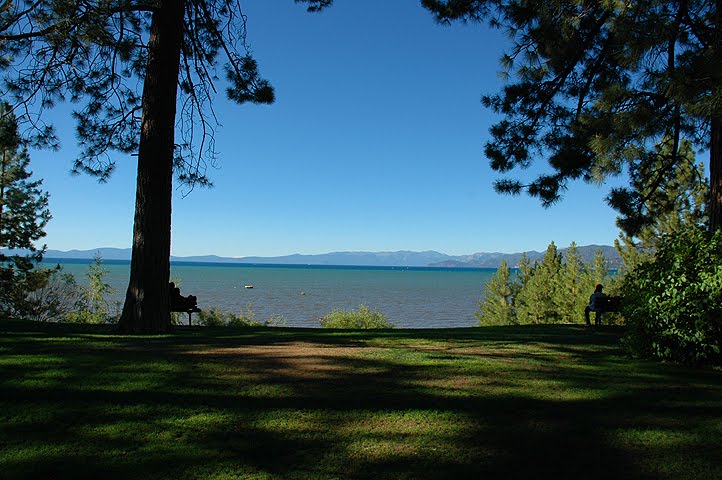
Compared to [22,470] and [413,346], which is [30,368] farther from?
[413,346]

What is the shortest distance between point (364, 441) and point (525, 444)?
1209 mm

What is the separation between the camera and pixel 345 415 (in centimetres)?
452

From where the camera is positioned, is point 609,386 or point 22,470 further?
point 609,386

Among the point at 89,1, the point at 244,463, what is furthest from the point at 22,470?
the point at 89,1

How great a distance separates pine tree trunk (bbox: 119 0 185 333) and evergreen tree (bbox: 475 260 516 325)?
115 feet

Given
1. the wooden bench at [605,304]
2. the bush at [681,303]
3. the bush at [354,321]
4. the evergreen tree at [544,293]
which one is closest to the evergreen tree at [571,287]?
the evergreen tree at [544,293]

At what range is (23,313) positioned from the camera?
81.4ft

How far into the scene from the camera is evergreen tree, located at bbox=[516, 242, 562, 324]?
39.6 metres

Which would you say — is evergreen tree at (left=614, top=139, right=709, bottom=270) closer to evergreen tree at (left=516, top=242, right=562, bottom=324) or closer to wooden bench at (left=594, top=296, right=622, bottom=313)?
evergreen tree at (left=516, top=242, right=562, bottom=324)

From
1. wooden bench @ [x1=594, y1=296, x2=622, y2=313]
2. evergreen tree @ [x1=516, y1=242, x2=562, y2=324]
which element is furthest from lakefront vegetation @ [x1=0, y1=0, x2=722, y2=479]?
evergreen tree @ [x1=516, y1=242, x2=562, y2=324]

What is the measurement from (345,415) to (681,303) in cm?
449

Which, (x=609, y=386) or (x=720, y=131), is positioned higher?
(x=720, y=131)

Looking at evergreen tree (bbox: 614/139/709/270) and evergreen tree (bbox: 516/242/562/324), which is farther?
evergreen tree (bbox: 516/242/562/324)

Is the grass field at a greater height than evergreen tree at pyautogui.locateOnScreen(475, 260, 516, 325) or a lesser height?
greater
